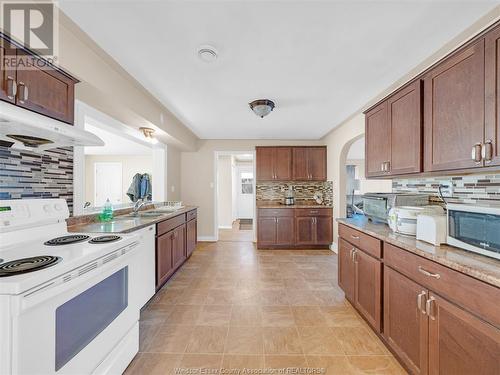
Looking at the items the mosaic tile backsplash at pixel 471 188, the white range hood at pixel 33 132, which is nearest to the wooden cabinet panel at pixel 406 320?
the mosaic tile backsplash at pixel 471 188

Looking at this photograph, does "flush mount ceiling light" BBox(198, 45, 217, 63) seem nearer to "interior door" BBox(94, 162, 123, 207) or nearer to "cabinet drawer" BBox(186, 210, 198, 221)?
"cabinet drawer" BBox(186, 210, 198, 221)

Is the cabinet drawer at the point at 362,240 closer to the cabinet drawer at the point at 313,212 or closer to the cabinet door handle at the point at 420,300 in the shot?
the cabinet door handle at the point at 420,300

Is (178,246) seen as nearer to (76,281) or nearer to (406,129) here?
(76,281)

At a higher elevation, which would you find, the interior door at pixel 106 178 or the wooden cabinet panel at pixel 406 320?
the interior door at pixel 106 178

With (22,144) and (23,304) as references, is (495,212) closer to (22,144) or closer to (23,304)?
(23,304)

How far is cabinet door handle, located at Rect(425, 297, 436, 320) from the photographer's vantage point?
1231 millimetres

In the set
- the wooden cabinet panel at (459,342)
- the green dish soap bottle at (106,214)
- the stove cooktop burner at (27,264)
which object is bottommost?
the wooden cabinet panel at (459,342)

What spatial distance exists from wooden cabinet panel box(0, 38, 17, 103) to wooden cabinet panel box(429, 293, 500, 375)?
2536 millimetres

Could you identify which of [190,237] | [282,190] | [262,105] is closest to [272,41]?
[262,105]

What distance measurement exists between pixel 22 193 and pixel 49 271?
1.04 m

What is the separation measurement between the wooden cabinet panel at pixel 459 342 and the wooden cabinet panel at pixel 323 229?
3.26 metres

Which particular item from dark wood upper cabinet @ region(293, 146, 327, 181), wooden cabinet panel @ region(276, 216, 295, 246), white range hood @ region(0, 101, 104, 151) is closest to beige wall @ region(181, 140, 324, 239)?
dark wood upper cabinet @ region(293, 146, 327, 181)

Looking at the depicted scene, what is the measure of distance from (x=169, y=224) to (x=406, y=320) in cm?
254

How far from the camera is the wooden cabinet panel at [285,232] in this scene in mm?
4496
